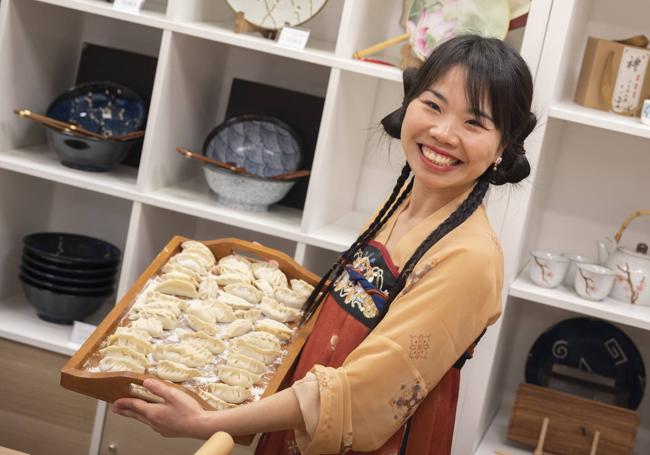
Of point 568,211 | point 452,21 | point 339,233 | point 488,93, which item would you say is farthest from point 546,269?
point 488,93

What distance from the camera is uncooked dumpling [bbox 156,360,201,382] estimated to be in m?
1.43

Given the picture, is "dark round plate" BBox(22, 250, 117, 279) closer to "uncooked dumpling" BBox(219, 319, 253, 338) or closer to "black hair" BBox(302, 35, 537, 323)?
"uncooked dumpling" BBox(219, 319, 253, 338)

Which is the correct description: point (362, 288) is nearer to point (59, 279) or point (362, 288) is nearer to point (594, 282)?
point (594, 282)

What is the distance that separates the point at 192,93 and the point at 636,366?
4.09ft

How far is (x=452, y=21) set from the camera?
2.20 metres

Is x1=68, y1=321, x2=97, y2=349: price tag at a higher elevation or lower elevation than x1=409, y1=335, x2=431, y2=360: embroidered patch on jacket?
lower

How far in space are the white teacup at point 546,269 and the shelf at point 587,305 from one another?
2 centimetres

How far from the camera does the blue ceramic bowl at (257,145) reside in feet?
7.98

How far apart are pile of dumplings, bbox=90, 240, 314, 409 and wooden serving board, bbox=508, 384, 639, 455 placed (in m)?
0.72

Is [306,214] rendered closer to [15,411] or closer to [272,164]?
[272,164]

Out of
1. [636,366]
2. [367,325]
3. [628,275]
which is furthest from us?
[636,366]

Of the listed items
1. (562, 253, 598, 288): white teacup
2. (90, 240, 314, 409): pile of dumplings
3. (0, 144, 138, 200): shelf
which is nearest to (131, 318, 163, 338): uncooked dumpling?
(90, 240, 314, 409): pile of dumplings

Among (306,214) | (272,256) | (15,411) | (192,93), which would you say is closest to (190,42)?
(192,93)

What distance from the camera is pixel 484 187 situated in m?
1.53
